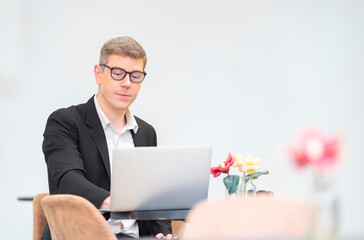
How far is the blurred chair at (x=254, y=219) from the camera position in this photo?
36.9 inches

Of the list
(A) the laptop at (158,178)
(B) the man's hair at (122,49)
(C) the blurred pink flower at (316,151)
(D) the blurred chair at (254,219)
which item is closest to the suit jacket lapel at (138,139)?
(B) the man's hair at (122,49)

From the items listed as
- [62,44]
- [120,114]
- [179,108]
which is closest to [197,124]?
[179,108]

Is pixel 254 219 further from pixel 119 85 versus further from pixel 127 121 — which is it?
pixel 127 121

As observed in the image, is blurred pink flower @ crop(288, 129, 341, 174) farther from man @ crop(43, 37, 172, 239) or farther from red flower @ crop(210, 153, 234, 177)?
man @ crop(43, 37, 172, 239)

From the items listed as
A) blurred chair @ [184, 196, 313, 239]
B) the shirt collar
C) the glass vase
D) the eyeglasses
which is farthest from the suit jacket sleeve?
the glass vase

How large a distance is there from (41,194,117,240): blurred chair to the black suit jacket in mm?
272

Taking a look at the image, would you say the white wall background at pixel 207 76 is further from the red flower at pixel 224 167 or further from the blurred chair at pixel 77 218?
the blurred chair at pixel 77 218

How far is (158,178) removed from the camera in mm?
1984

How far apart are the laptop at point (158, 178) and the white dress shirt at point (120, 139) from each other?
429 millimetres

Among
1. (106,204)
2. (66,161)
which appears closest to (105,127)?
(66,161)

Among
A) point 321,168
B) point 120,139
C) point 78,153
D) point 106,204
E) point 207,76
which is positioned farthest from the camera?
point 207,76

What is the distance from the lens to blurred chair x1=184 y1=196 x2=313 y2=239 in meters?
0.94

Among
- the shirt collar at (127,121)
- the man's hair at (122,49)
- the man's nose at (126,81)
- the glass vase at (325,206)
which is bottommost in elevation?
the shirt collar at (127,121)

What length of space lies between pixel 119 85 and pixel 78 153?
1.24 ft
